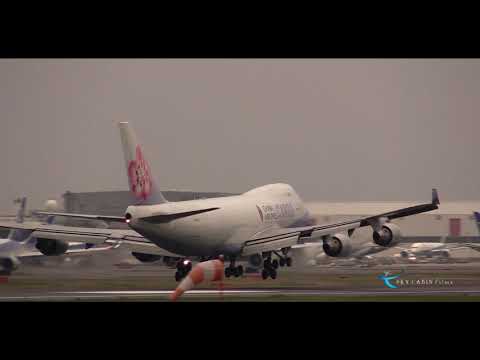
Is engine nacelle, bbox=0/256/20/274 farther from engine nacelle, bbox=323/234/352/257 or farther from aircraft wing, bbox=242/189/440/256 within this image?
engine nacelle, bbox=323/234/352/257

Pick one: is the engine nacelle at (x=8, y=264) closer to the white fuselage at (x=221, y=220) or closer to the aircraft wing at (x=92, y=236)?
the aircraft wing at (x=92, y=236)

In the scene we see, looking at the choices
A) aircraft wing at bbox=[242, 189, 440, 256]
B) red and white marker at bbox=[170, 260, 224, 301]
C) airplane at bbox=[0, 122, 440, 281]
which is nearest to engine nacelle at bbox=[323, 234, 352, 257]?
airplane at bbox=[0, 122, 440, 281]

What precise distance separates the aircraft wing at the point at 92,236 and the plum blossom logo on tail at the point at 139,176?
178 inches

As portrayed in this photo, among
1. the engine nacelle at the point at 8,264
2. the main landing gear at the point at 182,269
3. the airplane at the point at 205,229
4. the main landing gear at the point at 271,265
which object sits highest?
the airplane at the point at 205,229

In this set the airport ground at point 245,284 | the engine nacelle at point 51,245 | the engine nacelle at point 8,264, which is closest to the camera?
the airport ground at point 245,284

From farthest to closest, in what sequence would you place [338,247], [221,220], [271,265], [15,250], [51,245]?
[15,250]
[271,265]
[221,220]
[51,245]
[338,247]

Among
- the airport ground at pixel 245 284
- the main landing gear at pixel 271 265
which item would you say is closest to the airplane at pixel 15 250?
the airport ground at pixel 245 284

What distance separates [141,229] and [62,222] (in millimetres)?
28602

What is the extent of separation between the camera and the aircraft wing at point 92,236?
4484 centimetres

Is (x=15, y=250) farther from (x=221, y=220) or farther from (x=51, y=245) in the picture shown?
(x=221, y=220)

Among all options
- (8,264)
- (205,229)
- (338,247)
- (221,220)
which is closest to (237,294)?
(338,247)

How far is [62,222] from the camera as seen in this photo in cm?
7025

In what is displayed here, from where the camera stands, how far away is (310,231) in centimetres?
4612

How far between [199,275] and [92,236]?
10.8 m
